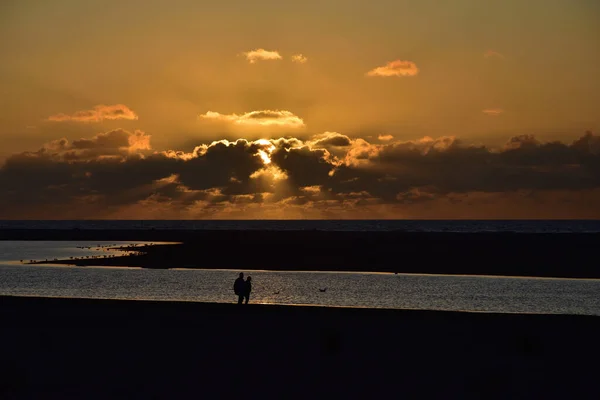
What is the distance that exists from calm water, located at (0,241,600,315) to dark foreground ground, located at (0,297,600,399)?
14.4 m

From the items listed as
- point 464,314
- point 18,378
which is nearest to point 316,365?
point 18,378

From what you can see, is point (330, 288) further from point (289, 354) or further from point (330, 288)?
point (289, 354)

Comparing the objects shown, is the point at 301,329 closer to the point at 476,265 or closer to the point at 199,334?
the point at 199,334

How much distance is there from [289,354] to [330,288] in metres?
32.5

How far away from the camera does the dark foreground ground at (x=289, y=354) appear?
18.3m

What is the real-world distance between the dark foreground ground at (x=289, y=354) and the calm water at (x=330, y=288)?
568 inches

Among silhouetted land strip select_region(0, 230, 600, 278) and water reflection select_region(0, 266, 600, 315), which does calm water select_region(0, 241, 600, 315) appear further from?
silhouetted land strip select_region(0, 230, 600, 278)

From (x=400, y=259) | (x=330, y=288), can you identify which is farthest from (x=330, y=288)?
(x=400, y=259)

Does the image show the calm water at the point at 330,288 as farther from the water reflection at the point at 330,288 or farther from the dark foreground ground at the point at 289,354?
the dark foreground ground at the point at 289,354

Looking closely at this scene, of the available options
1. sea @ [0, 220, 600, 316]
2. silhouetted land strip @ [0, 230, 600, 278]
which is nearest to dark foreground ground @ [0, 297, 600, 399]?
sea @ [0, 220, 600, 316]

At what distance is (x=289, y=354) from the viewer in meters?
22.7

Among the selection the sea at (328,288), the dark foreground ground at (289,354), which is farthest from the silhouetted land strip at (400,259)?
the dark foreground ground at (289,354)

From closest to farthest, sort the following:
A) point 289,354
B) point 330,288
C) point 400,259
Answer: point 289,354 < point 330,288 < point 400,259

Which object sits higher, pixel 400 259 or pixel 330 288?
pixel 400 259
